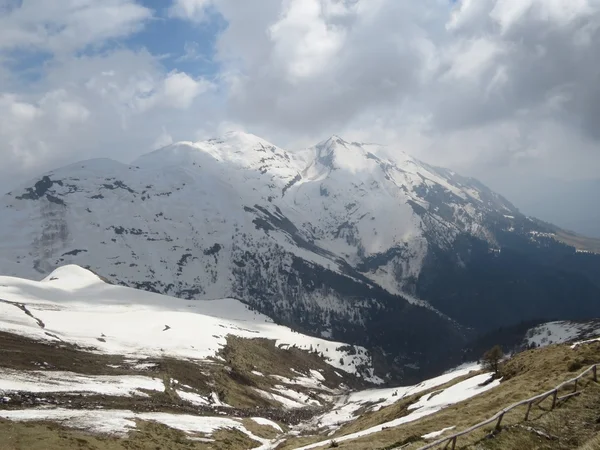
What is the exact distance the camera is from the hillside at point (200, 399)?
35.6 m

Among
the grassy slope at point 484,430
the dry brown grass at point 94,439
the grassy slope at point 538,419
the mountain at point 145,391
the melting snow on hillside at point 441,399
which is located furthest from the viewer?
the mountain at point 145,391

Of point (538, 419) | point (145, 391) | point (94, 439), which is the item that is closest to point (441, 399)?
point (538, 419)

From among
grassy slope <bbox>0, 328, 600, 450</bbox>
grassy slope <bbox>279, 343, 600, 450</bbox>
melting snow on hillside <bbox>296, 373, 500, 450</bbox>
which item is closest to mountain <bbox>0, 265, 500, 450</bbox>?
melting snow on hillside <bbox>296, 373, 500, 450</bbox>

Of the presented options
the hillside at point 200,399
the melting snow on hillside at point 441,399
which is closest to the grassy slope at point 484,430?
the hillside at point 200,399

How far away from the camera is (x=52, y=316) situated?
175000 mm

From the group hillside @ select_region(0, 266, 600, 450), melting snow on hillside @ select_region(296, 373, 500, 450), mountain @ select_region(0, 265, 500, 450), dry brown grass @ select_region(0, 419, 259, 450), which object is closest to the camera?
hillside @ select_region(0, 266, 600, 450)

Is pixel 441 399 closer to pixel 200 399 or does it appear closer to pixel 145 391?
pixel 145 391

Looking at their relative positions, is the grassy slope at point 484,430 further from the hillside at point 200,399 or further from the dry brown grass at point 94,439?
the hillside at point 200,399

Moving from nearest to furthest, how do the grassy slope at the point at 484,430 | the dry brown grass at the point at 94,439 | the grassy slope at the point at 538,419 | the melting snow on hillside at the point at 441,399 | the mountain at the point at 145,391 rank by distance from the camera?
the grassy slope at the point at 538,419 → the grassy slope at the point at 484,430 → the dry brown grass at the point at 94,439 → the melting snow on hillside at the point at 441,399 → the mountain at the point at 145,391

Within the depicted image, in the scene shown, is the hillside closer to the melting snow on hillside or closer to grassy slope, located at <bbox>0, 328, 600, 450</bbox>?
grassy slope, located at <bbox>0, 328, 600, 450</bbox>

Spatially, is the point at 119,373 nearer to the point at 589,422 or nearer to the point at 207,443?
the point at 207,443

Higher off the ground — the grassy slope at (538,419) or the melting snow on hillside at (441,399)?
the grassy slope at (538,419)

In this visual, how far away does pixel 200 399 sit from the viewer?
120 m

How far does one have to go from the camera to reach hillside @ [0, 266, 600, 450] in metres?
35.6
